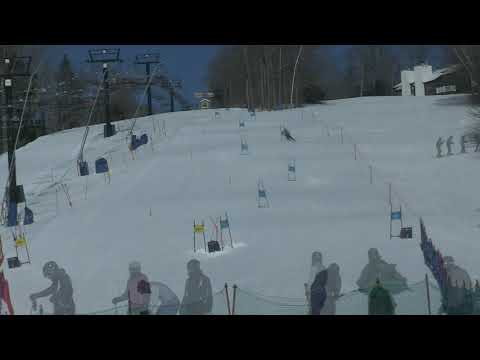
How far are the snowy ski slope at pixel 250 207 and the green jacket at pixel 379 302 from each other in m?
0.29

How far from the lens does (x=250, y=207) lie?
1398 cm

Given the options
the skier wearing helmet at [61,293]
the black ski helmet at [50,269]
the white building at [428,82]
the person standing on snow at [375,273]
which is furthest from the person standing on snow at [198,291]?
the white building at [428,82]

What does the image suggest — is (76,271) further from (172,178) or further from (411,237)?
(172,178)

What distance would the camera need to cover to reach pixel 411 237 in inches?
441

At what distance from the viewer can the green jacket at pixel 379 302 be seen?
20.9 ft

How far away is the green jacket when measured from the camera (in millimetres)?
6375

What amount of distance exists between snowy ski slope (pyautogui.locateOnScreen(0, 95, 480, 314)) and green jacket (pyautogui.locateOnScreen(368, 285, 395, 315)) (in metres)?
0.29

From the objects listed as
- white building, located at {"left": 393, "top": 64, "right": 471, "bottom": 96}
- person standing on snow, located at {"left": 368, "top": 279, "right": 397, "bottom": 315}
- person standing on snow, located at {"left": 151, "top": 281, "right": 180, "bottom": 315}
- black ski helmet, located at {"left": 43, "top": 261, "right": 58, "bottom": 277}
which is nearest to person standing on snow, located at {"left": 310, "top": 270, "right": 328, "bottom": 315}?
person standing on snow, located at {"left": 368, "top": 279, "right": 397, "bottom": 315}

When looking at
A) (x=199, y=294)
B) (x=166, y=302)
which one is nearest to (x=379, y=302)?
(x=199, y=294)

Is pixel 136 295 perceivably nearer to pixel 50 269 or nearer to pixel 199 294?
pixel 199 294

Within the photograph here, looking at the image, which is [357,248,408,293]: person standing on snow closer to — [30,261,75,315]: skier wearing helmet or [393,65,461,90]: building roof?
[30,261,75,315]: skier wearing helmet

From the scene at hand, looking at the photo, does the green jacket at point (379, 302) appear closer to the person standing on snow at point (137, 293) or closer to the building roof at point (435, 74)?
the person standing on snow at point (137, 293)
